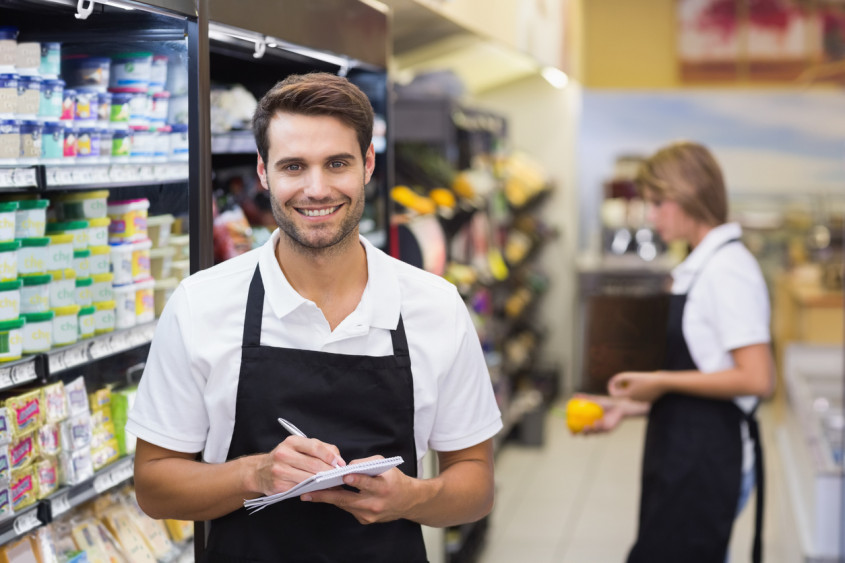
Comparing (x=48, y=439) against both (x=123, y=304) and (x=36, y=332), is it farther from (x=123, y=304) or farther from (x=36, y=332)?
(x=123, y=304)

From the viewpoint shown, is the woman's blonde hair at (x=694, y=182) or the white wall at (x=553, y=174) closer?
the woman's blonde hair at (x=694, y=182)

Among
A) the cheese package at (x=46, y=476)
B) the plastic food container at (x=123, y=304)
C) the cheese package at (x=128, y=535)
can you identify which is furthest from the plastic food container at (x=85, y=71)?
the cheese package at (x=128, y=535)

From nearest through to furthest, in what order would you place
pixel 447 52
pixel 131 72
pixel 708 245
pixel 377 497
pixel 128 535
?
1. pixel 377 497
2. pixel 131 72
3. pixel 128 535
4. pixel 708 245
5. pixel 447 52

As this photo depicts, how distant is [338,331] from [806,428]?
367cm

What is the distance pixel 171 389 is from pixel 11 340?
57cm

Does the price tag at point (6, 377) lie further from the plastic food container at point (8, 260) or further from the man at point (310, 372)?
the man at point (310, 372)

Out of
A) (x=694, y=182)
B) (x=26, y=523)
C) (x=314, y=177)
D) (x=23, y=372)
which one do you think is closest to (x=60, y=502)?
(x=26, y=523)

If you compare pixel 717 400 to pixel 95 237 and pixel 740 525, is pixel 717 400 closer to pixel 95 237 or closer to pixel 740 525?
pixel 95 237

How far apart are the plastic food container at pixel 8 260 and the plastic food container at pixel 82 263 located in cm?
20

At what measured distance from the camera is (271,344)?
71.9 inches

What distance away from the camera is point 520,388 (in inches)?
298

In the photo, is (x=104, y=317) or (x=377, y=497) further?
(x=104, y=317)

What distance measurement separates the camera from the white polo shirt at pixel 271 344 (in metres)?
1.81

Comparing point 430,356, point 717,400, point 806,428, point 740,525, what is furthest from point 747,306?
point 740,525
